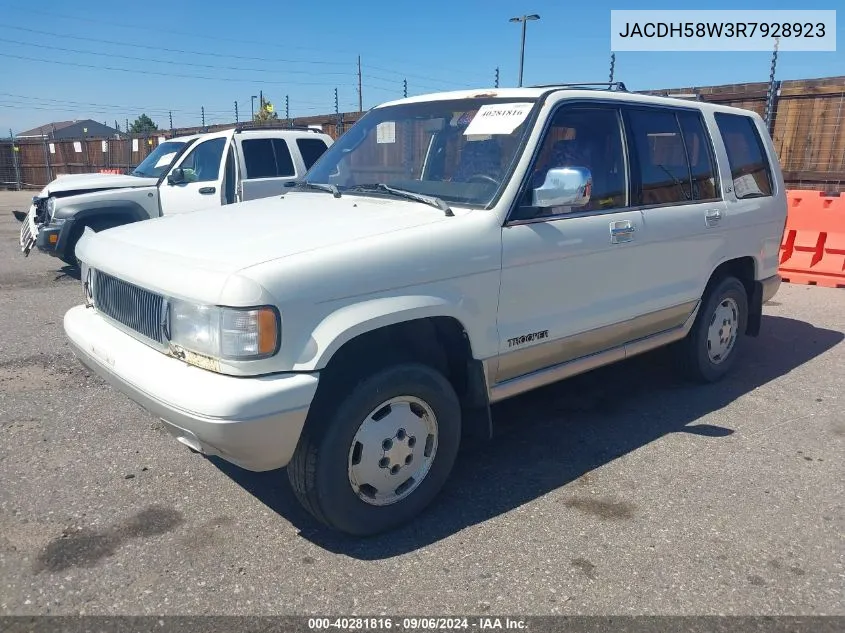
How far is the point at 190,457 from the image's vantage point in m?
3.83

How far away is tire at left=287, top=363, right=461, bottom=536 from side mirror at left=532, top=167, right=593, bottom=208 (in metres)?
1.05

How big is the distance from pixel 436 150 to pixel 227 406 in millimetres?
1993

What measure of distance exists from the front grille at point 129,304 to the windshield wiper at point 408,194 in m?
1.36

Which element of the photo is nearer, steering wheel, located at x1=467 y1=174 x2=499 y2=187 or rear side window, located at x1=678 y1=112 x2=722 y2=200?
steering wheel, located at x1=467 y1=174 x2=499 y2=187

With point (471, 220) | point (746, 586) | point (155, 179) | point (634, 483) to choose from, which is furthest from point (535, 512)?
point (155, 179)

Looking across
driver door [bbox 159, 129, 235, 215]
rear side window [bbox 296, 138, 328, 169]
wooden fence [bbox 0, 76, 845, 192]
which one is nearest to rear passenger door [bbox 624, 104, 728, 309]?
rear side window [bbox 296, 138, 328, 169]

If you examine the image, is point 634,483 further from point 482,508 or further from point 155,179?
point 155,179

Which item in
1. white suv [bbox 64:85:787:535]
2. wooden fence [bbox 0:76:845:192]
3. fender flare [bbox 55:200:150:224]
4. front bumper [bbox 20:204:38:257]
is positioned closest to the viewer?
white suv [bbox 64:85:787:535]

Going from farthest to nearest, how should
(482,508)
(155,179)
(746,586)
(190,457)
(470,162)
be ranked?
(155,179), (190,457), (470,162), (482,508), (746,586)

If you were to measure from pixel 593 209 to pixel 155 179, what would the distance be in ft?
25.1

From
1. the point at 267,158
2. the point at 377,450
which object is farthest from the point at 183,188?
the point at 377,450

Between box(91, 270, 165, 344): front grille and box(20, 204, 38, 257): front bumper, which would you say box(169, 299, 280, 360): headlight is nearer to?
box(91, 270, 165, 344): front grille

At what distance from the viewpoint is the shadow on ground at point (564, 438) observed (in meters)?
3.25

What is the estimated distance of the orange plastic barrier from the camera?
27.9 feet
